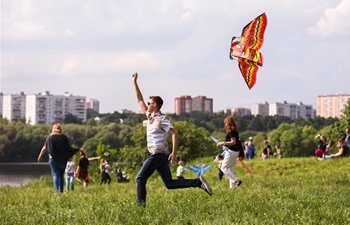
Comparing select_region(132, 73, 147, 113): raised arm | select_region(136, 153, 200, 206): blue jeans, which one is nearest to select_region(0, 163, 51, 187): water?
select_region(132, 73, 147, 113): raised arm

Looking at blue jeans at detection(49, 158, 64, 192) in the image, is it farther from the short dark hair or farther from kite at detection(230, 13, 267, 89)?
the short dark hair

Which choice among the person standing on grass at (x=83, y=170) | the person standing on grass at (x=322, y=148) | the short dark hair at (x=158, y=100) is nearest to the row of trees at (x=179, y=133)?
the person standing on grass at (x=322, y=148)

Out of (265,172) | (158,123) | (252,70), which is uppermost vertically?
(252,70)

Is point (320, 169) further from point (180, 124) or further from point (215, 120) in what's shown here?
point (215, 120)

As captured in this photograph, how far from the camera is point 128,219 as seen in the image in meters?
8.59

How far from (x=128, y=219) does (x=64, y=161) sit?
25.2ft

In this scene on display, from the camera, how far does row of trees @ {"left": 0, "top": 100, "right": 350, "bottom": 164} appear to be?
64.9 metres

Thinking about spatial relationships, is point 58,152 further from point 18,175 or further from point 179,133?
point 18,175

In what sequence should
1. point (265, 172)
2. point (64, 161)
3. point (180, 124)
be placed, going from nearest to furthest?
point (64, 161)
point (265, 172)
point (180, 124)

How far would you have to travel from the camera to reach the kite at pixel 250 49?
13531 millimetres

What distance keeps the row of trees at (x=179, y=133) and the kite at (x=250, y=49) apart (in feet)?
116

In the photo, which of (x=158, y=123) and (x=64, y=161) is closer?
(x=158, y=123)

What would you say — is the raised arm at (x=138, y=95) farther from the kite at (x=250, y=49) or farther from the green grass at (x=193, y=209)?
the kite at (x=250, y=49)

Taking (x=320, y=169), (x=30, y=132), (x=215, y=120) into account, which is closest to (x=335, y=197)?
(x=320, y=169)
